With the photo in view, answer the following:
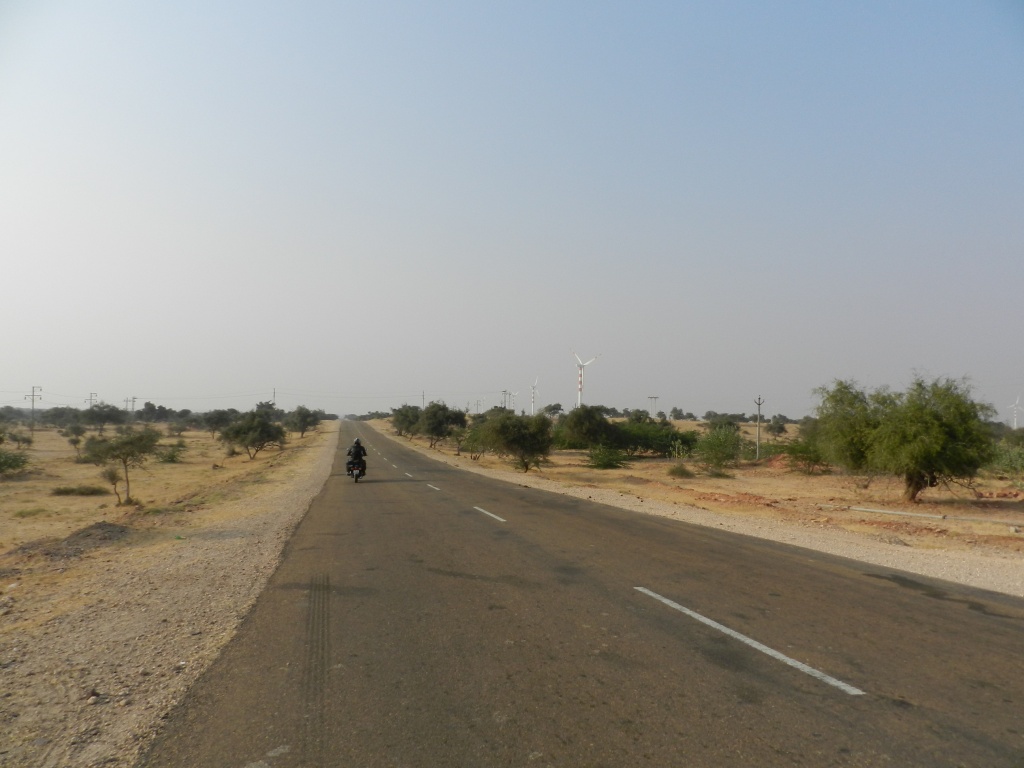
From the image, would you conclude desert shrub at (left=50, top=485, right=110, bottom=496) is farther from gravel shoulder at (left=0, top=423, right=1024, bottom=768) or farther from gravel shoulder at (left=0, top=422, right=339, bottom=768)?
gravel shoulder at (left=0, top=422, right=339, bottom=768)

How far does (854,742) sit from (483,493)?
64.3ft

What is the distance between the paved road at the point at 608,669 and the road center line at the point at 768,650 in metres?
0.03

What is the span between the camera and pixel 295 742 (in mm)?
Answer: 4508

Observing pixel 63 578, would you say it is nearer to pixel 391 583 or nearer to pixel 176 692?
pixel 391 583

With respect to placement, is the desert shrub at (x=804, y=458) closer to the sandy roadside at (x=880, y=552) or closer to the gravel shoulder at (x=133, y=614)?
the sandy roadside at (x=880, y=552)

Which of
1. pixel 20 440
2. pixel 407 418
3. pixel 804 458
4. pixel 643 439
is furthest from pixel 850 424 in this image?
pixel 407 418

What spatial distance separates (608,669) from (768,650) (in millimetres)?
1630

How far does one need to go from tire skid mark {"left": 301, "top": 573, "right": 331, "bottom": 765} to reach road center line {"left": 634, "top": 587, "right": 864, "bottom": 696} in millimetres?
3930

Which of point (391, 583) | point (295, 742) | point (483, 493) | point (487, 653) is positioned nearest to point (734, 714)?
point (487, 653)

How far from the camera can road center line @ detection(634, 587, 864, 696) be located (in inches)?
214

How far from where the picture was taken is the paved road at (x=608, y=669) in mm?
4398

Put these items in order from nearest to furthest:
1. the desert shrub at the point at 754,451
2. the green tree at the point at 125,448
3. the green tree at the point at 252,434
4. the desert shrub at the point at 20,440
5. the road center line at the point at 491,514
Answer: the road center line at the point at 491,514 < the green tree at the point at 125,448 < the desert shrub at the point at 754,451 < the green tree at the point at 252,434 < the desert shrub at the point at 20,440

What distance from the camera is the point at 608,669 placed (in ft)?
19.1

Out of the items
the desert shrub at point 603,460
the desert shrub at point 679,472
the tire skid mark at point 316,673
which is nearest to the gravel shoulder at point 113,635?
the tire skid mark at point 316,673
